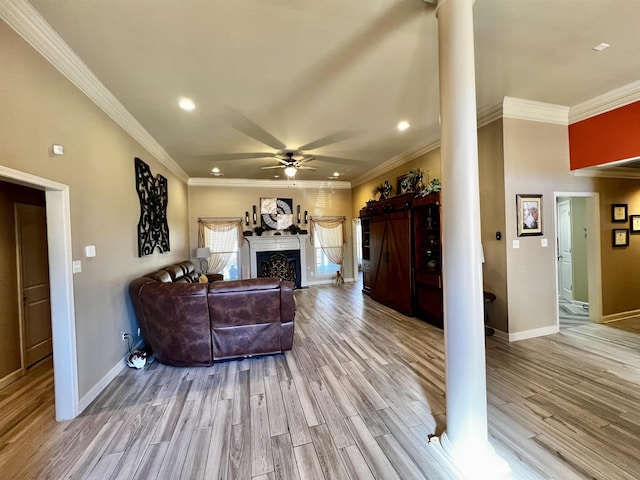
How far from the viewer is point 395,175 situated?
5.95 meters

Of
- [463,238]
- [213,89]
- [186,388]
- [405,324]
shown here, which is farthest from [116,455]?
[405,324]

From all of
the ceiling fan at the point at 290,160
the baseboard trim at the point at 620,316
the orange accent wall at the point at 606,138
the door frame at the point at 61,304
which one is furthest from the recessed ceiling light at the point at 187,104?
the baseboard trim at the point at 620,316

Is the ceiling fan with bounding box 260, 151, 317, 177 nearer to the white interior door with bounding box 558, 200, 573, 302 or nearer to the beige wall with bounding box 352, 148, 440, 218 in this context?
the beige wall with bounding box 352, 148, 440, 218

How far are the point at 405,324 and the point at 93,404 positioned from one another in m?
3.95

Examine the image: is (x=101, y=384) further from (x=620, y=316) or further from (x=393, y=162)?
→ (x=620, y=316)

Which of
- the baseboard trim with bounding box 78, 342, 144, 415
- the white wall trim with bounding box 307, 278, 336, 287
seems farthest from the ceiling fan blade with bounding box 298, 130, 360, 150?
the white wall trim with bounding box 307, 278, 336, 287

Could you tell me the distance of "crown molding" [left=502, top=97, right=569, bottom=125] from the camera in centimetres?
343

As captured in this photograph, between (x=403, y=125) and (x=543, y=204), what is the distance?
224 cm

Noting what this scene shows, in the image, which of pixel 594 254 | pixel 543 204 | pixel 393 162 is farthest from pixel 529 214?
pixel 393 162

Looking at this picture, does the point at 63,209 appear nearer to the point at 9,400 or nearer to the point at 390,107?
the point at 9,400

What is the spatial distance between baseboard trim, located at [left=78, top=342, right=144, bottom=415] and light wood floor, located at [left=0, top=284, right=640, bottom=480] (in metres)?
0.08

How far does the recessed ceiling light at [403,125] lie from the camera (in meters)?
3.93

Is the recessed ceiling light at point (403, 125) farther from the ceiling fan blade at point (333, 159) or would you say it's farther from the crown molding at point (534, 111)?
the ceiling fan blade at point (333, 159)

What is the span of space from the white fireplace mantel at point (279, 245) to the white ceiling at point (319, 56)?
3.70m
